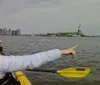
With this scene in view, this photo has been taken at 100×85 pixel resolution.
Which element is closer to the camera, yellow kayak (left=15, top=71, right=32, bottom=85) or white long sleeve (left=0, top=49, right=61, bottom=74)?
white long sleeve (left=0, top=49, right=61, bottom=74)

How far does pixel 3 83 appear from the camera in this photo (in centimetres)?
523

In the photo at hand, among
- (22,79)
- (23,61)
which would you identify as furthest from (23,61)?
(22,79)

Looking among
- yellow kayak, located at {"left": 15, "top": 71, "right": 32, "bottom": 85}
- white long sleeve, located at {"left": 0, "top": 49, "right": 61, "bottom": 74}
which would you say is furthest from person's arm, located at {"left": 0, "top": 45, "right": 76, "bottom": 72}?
yellow kayak, located at {"left": 15, "top": 71, "right": 32, "bottom": 85}

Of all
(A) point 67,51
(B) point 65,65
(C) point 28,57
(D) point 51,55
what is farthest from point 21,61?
(B) point 65,65

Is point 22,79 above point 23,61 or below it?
below

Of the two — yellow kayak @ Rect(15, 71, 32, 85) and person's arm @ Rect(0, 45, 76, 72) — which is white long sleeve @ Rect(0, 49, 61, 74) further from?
yellow kayak @ Rect(15, 71, 32, 85)

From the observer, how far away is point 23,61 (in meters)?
3.16

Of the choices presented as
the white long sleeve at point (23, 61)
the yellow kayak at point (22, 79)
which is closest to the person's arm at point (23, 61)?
the white long sleeve at point (23, 61)

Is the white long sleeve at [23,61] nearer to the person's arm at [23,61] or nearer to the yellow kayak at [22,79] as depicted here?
the person's arm at [23,61]

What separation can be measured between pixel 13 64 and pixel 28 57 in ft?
0.65

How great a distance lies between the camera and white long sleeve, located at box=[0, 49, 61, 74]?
3094mm

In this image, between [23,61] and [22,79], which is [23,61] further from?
[22,79]

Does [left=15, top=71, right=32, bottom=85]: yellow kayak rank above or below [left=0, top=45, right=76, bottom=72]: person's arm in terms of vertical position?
below

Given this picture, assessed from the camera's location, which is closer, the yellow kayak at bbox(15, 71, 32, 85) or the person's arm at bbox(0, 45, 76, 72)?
the person's arm at bbox(0, 45, 76, 72)
